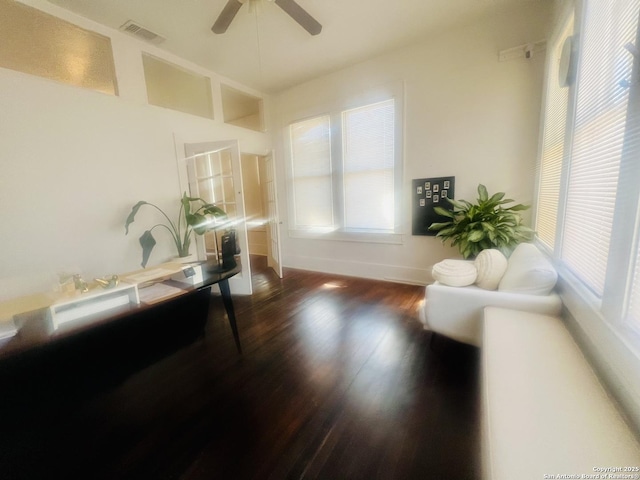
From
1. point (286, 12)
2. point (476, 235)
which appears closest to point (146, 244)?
point (286, 12)

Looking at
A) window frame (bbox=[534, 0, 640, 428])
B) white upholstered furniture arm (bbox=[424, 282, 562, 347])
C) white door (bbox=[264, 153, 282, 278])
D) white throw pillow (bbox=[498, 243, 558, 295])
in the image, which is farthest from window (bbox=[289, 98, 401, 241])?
window frame (bbox=[534, 0, 640, 428])

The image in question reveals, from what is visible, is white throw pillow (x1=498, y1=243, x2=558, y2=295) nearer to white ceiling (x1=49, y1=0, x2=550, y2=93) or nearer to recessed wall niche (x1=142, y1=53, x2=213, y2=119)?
white ceiling (x1=49, y1=0, x2=550, y2=93)

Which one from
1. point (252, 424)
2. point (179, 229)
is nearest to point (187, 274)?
point (252, 424)

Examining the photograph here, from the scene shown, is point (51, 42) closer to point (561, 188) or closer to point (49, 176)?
point (49, 176)

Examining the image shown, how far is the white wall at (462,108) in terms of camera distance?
2574mm

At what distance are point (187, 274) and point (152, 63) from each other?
9.59 feet

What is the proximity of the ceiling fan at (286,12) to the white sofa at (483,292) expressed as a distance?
2.44m

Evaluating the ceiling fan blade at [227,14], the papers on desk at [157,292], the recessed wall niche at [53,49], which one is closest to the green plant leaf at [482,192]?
the ceiling fan blade at [227,14]

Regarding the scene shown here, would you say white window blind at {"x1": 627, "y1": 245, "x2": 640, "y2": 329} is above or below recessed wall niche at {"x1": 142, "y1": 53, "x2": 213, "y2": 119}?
below

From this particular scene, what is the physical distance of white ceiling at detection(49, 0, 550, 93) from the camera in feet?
7.55

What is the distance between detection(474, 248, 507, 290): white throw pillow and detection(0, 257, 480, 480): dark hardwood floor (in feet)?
1.80

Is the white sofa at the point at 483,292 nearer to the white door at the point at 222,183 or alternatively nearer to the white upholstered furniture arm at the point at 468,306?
the white upholstered furniture arm at the point at 468,306

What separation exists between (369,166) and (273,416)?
10.5 ft

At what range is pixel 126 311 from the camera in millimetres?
1260
